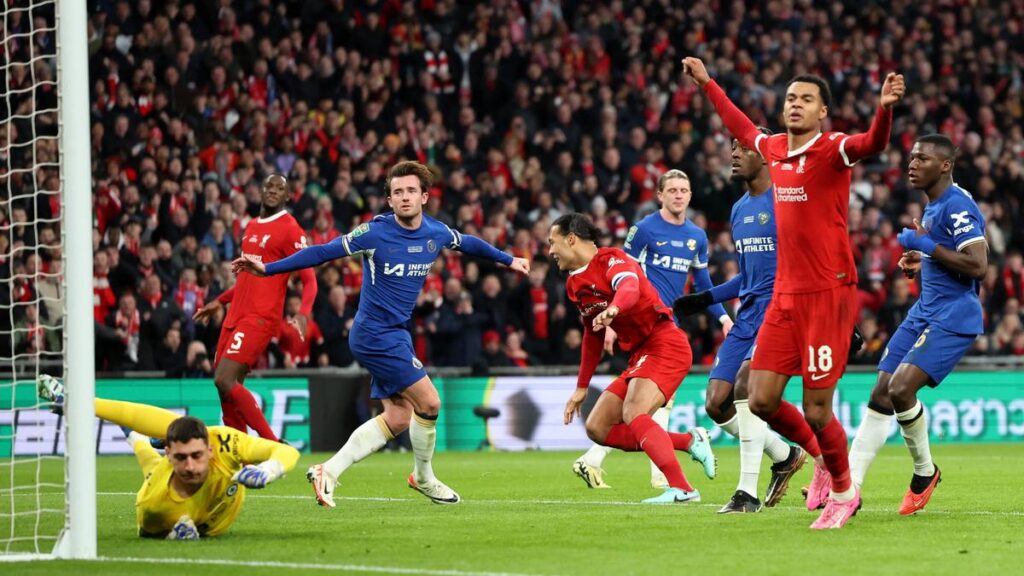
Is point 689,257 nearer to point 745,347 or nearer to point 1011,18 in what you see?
point 745,347

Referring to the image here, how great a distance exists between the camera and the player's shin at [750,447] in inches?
408

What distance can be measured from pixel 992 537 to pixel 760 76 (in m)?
19.8

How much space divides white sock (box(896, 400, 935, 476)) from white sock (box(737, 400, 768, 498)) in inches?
36.7

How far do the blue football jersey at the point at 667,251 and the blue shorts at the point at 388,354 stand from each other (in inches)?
128

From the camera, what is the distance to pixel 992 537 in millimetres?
8625

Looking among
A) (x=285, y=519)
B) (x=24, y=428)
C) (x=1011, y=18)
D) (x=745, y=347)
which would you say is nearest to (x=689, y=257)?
(x=745, y=347)

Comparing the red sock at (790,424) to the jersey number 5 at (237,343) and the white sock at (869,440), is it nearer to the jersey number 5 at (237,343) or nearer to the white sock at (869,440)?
the white sock at (869,440)

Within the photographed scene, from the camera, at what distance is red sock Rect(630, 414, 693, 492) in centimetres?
1082

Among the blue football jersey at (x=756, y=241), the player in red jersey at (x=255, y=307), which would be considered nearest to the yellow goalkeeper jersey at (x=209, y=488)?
the blue football jersey at (x=756, y=241)

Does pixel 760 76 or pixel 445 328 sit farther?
pixel 760 76

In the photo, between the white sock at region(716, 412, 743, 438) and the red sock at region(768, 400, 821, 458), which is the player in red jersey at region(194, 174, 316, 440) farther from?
the red sock at region(768, 400, 821, 458)

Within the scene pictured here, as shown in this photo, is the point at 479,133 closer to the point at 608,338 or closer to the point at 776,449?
the point at 608,338

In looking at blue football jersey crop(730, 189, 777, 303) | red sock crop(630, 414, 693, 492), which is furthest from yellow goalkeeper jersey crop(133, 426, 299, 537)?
blue football jersey crop(730, 189, 777, 303)

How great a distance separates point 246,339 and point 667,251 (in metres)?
3.94
